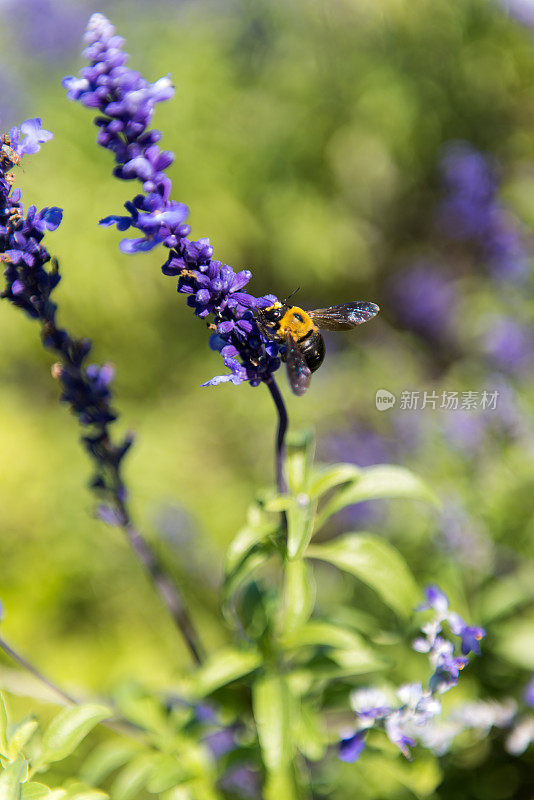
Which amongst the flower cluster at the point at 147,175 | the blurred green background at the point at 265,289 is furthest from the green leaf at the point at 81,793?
the blurred green background at the point at 265,289

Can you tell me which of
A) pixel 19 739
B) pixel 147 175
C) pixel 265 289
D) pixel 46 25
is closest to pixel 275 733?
pixel 19 739

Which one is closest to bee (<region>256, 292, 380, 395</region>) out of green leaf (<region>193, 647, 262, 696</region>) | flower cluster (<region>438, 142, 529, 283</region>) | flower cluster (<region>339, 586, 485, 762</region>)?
flower cluster (<region>339, 586, 485, 762</region>)

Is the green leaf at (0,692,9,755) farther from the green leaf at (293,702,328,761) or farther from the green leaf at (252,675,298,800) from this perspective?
the green leaf at (293,702,328,761)

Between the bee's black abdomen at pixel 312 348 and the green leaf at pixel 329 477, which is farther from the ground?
the bee's black abdomen at pixel 312 348

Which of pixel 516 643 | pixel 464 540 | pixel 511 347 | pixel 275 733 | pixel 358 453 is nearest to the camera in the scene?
pixel 275 733

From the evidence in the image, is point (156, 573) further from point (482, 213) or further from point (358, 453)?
point (482, 213)

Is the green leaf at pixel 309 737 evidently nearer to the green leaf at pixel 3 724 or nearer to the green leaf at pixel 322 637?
the green leaf at pixel 322 637

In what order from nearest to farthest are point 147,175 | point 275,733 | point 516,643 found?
point 147,175 → point 275,733 → point 516,643
